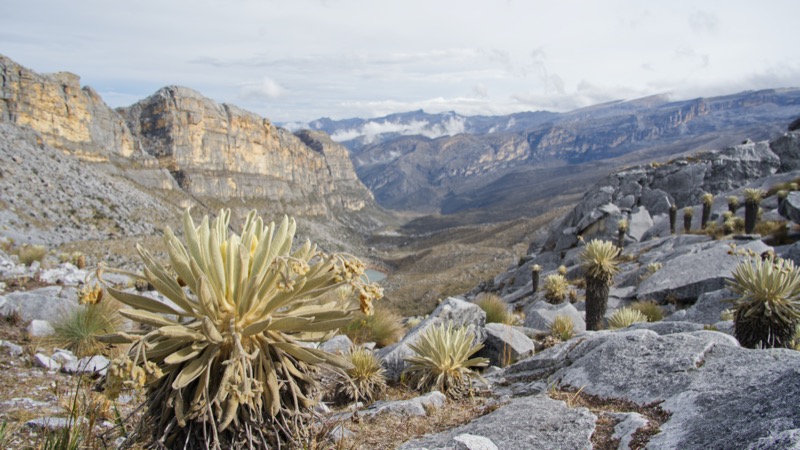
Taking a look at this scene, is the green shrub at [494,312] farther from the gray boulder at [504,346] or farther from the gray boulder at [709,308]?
the gray boulder at [709,308]

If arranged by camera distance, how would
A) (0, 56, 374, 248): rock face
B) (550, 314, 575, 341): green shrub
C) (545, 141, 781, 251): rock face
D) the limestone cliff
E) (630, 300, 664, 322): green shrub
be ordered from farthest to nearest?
the limestone cliff
(0, 56, 374, 248): rock face
(545, 141, 781, 251): rock face
(630, 300, 664, 322): green shrub
(550, 314, 575, 341): green shrub

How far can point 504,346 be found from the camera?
7578mm

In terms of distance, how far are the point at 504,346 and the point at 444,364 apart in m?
2.14

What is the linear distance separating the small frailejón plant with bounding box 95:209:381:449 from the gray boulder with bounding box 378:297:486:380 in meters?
3.04

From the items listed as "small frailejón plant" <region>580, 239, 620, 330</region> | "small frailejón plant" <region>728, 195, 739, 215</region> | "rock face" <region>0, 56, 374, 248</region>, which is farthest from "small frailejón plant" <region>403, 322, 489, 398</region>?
"rock face" <region>0, 56, 374, 248</region>

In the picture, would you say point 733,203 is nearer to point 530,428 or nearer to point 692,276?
point 692,276

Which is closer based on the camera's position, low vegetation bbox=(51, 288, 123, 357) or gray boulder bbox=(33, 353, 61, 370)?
gray boulder bbox=(33, 353, 61, 370)

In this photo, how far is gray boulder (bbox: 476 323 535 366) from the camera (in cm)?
756

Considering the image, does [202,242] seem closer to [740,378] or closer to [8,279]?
[740,378]

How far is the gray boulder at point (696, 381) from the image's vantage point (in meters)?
2.88

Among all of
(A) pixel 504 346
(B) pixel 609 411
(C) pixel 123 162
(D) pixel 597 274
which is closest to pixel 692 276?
(D) pixel 597 274

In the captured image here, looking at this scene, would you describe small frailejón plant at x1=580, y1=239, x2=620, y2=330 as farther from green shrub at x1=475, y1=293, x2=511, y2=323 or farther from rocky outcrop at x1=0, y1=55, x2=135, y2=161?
rocky outcrop at x1=0, y1=55, x2=135, y2=161

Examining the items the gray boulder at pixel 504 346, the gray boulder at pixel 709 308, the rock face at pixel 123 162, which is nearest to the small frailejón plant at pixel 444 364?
the gray boulder at pixel 504 346

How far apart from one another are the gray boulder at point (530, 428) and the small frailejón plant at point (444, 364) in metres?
1.46
